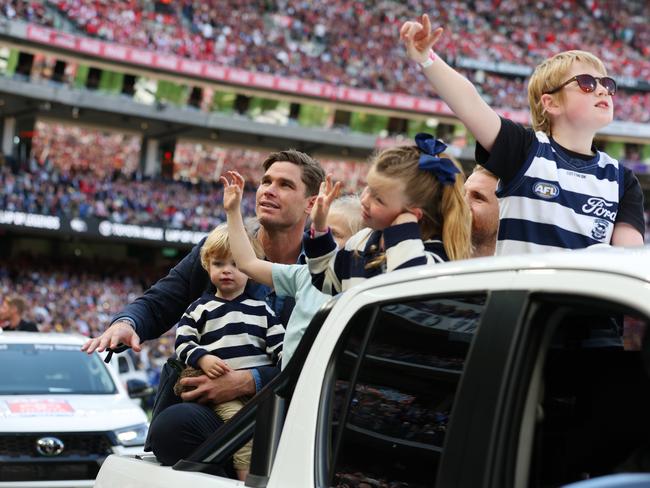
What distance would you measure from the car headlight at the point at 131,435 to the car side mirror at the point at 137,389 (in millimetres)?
695

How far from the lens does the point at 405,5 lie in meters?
56.2

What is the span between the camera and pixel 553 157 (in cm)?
313

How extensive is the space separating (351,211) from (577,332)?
2.23 meters

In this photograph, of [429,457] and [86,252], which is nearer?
[429,457]

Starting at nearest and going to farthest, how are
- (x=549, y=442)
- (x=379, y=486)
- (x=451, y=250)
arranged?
(x=549, y=442), (x=379, y=486), (x=451, y=250)

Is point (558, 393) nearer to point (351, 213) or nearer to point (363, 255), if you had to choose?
point (363, 255)

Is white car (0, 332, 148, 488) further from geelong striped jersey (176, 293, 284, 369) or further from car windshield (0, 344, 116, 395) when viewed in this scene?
geelong striped jersey (176, 293, 284, 369)

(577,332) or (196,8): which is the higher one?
(196,8)

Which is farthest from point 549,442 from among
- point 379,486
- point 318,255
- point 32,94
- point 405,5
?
point 405,5

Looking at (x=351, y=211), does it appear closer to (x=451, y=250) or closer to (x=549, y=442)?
(x=451, y=250)

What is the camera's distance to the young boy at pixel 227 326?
3805mm

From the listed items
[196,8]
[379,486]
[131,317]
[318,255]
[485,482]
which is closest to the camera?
[485,482]

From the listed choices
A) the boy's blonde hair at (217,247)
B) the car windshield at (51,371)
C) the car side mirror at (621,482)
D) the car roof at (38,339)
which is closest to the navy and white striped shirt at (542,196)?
the boy's blonde hair at (217,247)

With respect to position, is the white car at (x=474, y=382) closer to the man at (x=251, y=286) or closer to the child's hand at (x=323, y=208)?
the child's hand at (x=323, y=208)
